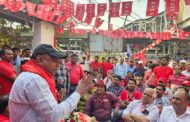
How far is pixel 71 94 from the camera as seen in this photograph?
2.66 metres

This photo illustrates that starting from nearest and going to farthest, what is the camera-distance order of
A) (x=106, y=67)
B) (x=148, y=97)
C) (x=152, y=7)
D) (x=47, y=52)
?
(x=47, y=52) → (x=148, y=97) → (x=106, y=67) → (x=152, y=7)

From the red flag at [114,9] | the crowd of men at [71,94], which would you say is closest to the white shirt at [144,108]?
the crowd of men at [71,94]

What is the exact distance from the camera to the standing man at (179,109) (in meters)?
3.91

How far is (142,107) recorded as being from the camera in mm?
5133

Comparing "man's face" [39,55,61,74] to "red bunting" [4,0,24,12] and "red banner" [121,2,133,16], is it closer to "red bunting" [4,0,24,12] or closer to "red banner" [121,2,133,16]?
"red bunting" [4,0,24,12]

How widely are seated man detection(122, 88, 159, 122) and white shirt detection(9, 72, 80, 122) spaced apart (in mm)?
2633

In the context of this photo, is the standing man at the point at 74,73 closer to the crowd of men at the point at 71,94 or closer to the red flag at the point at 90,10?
the crowd of men at the point at 71,94

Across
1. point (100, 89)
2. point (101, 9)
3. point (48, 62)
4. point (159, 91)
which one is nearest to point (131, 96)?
point (159, 91)

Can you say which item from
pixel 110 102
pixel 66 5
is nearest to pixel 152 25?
pixel 66 5

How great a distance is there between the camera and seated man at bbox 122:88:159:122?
15.8 feet

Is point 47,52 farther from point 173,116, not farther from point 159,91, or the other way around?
point 159,91

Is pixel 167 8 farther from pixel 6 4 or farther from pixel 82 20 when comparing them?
pixel 6 4

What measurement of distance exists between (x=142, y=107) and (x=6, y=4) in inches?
305

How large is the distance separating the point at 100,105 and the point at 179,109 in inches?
83.0
